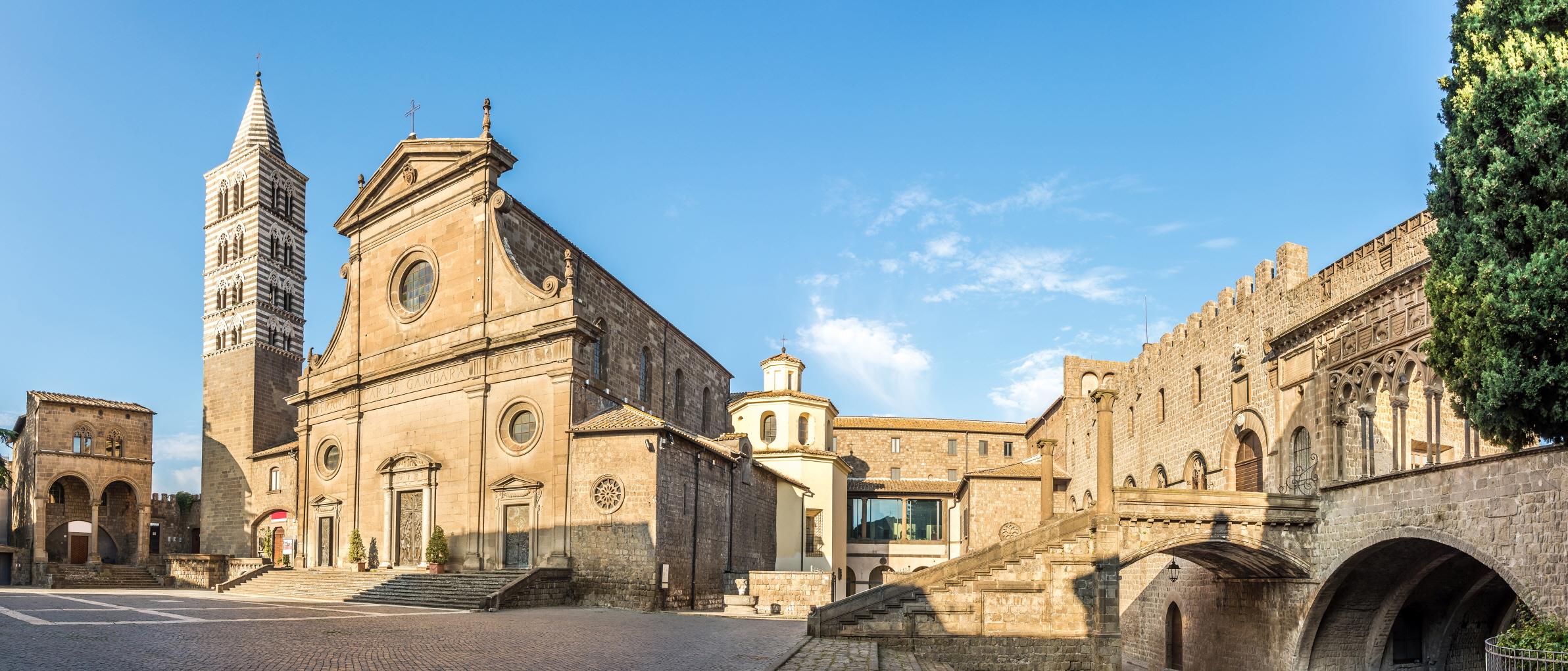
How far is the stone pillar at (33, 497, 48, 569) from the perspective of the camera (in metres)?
50.6

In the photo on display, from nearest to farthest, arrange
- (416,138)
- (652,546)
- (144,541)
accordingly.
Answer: (652,546), (416,138), (144,541)

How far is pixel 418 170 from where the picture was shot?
35438mm

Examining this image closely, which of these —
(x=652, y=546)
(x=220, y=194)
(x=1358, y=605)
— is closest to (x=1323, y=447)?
(x=1358, y=605)

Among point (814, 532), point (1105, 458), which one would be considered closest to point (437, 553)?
point (1105, 458)

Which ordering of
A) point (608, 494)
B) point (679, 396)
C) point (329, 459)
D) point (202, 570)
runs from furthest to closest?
point (679, 396), point (202, 570), point (329, 459), point (608, 494)

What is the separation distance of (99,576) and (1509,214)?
168 feet

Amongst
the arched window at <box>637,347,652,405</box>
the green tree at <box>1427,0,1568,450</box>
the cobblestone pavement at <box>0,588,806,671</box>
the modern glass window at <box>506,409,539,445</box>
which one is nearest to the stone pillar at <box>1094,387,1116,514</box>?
the cobblestone pavement at <box>0,588,806,671</box>

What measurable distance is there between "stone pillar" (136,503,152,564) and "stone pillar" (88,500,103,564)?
5.55 ft

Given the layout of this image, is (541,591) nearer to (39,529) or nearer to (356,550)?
(356,550)

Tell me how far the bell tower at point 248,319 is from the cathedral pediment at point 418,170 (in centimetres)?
1582

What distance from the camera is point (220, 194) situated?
55094mm

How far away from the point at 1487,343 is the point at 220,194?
55933mm

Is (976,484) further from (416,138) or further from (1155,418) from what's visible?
(416,138)

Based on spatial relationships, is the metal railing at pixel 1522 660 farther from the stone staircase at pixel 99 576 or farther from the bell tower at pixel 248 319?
the stone staircase at pixel 99 576
